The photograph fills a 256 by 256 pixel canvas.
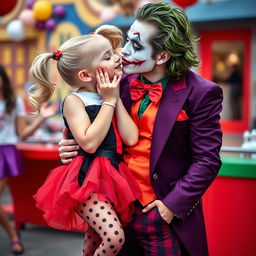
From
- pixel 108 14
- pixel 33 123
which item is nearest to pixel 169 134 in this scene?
pixel 33 123

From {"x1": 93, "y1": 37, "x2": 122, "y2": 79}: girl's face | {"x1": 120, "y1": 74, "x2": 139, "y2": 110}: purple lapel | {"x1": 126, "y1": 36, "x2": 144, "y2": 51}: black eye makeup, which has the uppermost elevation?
{"x1": 126, "y1": 36, "x2": 144, "y2": 51}: black eye makeup

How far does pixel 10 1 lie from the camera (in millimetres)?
4719

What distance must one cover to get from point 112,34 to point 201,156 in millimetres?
776

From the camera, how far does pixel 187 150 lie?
2.15m

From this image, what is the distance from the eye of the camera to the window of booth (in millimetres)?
10391

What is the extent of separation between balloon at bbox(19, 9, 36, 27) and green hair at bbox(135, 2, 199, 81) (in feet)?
33.9

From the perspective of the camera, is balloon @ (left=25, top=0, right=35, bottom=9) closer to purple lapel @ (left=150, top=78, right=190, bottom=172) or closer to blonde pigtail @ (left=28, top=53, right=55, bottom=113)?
blonde pigtail @ (left=28, top=53, right=55, bottom=113)

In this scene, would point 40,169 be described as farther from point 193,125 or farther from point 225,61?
point 225,61

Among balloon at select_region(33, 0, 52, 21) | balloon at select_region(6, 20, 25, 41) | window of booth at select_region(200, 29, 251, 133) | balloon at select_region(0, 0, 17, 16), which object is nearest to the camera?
balloon at select_region(0, 0, 17, 16)

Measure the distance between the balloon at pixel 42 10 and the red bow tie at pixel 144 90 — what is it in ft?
33.1

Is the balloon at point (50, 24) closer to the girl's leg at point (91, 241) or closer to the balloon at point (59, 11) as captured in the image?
the balloon at point (59, 11)

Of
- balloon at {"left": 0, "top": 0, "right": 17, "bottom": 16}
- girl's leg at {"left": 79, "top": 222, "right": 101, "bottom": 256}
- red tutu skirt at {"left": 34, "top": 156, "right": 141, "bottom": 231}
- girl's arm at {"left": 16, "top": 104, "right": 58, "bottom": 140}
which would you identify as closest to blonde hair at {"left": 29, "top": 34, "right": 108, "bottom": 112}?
red tutu skirt at {"left": 34, "top": 156, "right": 141, "bottom": 231}

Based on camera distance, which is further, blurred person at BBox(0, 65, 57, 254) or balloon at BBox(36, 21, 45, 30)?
balloon at BBox(36, 21, 45, 30)

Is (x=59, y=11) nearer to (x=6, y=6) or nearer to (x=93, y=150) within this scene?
(x=6, y=6)
